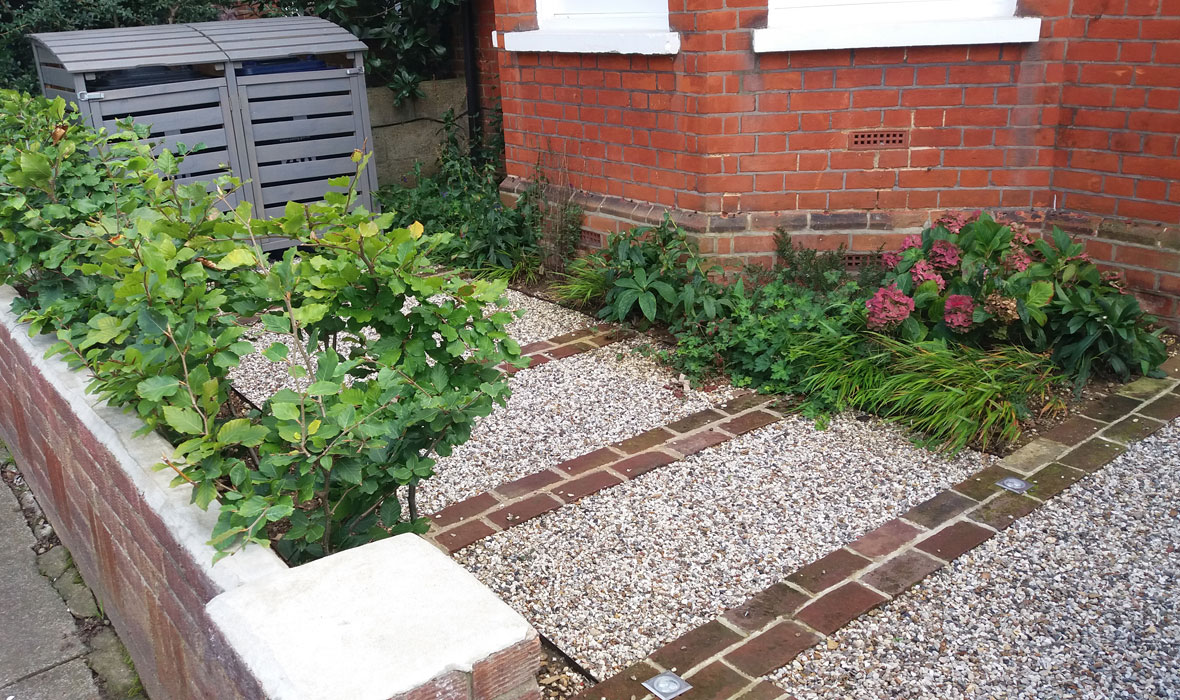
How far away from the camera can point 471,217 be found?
6473mm

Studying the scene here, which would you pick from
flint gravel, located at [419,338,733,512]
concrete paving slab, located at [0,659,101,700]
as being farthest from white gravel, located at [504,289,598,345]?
concrete paving slab, located at [0,659,101,700]

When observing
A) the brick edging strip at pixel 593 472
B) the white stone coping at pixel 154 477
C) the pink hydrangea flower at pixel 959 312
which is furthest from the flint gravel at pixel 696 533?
the white stone coping at pixel 154 477

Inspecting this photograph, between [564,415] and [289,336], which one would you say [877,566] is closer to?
[564,415]

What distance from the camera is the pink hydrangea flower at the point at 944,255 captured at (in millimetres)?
4414

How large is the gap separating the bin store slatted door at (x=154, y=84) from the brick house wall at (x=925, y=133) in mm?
2961

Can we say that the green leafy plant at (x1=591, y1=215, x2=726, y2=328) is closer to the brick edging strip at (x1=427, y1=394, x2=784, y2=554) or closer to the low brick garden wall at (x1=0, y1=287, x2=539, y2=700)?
the brick edging strip at (x1=427, y1=394, x2=784, y2=554)

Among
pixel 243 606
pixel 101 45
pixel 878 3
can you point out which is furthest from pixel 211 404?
pixel 101 45

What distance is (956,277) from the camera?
14.4ft

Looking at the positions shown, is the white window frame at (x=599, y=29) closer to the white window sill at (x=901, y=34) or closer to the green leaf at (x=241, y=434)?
the white window sill at (x=901, y=34)

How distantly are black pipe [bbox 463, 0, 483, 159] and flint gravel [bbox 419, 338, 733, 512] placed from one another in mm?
3573

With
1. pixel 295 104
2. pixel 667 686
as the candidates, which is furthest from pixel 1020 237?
pixel 295 104

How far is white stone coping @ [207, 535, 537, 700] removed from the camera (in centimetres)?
164

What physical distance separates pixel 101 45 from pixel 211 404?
5272mm

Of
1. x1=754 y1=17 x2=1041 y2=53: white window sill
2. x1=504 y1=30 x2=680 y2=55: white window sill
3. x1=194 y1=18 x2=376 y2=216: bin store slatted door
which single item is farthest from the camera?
x1=194 y1=18 x2=376 y2=216: bin store slatted door
